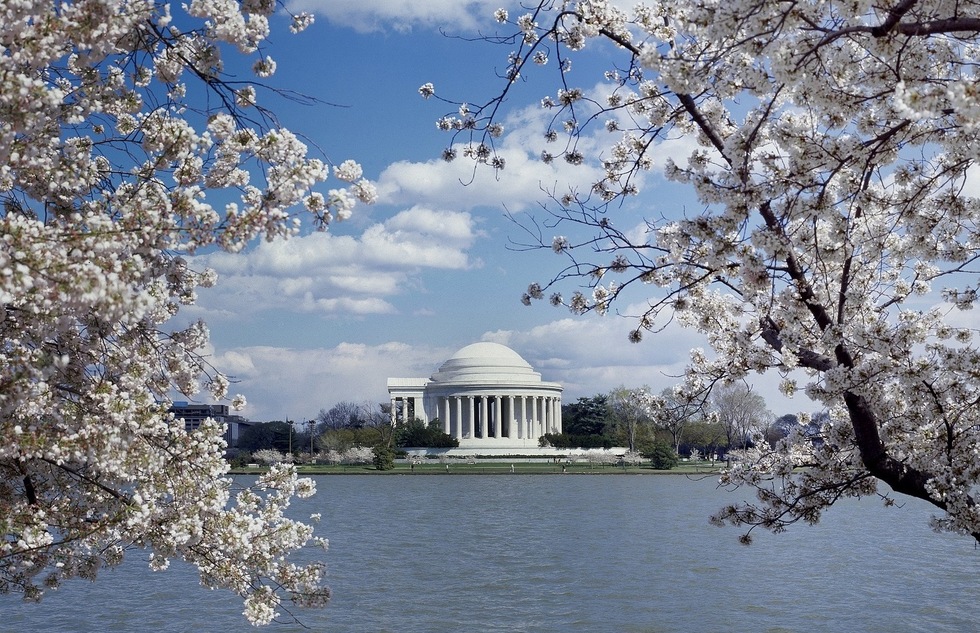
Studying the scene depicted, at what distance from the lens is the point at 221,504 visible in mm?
5824

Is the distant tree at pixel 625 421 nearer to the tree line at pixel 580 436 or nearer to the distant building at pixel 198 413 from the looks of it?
the tree line at pixel 580 436

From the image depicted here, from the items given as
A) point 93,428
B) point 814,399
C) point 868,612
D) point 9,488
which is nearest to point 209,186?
point 93,428

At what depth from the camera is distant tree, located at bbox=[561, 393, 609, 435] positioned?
89250 millimetres

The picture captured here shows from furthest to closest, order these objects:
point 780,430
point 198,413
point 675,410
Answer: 1. point 780,430
2. point 198,413
3. point 675,410

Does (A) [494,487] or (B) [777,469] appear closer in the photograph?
(B) [777,469]

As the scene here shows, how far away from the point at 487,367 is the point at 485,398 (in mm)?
4278

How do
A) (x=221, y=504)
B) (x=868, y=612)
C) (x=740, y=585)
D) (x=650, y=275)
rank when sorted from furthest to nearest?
(x=740, y=585) → (x=868, y=612) → (x=650, y=275) → (x=221, y=504)

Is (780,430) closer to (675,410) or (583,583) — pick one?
(583,583)

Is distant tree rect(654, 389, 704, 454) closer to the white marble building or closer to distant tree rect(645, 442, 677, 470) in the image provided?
distant tree rect(645, 442, 677, 470)

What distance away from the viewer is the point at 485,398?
309ft

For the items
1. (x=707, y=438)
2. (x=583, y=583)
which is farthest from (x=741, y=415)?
(x=583, y=583)

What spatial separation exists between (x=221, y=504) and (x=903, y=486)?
15.2ft

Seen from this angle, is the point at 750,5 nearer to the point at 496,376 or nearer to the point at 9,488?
the point at 9,488

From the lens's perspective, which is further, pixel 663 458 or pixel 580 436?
pixel 580 436
